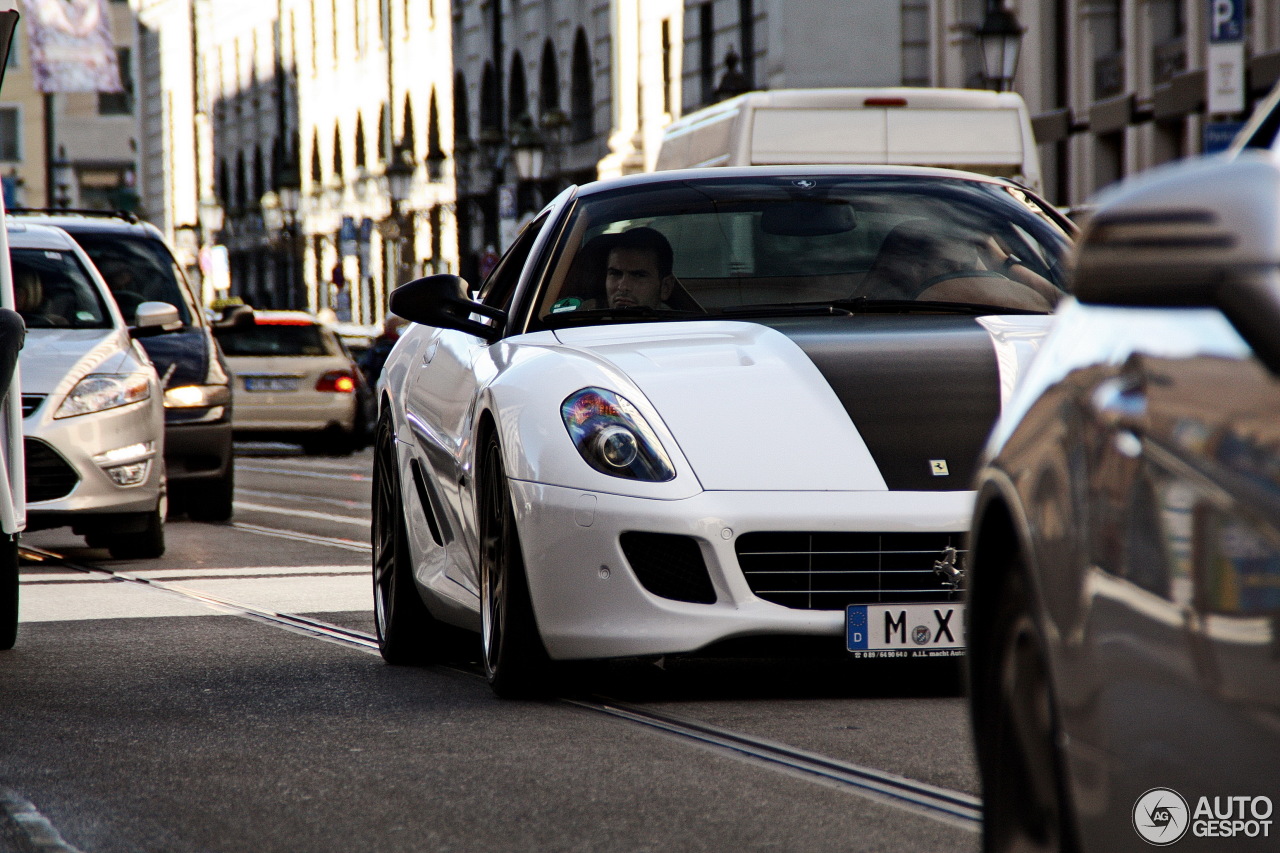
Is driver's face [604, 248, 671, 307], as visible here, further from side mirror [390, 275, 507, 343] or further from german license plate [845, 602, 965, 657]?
→ german license plate [845, 602, 965, 657]

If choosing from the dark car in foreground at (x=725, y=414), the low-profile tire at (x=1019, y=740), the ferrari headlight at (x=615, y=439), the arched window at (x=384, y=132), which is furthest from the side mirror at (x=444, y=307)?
the arched window at (x=384, y=132)

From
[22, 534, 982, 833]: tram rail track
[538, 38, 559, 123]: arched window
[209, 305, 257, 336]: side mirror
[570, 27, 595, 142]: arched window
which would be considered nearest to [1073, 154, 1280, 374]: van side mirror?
[22, 534, 982, 833]: tram rail track

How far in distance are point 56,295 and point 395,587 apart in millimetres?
5584

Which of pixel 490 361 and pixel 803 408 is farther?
pixel 490 361

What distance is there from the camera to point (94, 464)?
39.0 ft

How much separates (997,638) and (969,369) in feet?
10.4

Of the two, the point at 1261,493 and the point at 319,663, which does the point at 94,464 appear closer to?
the point at 319,663

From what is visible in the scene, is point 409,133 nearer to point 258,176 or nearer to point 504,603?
point 258,176

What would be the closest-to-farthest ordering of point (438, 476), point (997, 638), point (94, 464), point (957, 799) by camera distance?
point (997, 638) → point (957, 799) → point (438, 476) → point (94, 464)

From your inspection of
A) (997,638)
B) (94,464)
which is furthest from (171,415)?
(997,638)

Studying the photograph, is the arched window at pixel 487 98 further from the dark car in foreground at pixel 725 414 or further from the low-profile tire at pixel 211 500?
the dark car in foreground at pixel 725 414

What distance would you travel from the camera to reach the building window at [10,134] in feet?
375

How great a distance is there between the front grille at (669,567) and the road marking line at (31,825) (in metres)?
1.60

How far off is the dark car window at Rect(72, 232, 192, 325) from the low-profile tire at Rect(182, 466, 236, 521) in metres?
1.11
